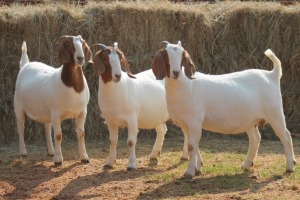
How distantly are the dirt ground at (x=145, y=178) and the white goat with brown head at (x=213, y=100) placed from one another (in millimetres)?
503

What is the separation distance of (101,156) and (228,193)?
423cm

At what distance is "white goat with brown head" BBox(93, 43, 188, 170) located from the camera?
10789 millimetres

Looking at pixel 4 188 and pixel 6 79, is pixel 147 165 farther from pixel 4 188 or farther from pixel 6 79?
pixel 6 79

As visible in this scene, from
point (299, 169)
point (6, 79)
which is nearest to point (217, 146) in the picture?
point (299, 169)

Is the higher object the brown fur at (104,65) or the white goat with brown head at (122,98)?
the brown fur at (104,65)

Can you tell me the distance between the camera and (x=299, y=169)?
10570 millimetres

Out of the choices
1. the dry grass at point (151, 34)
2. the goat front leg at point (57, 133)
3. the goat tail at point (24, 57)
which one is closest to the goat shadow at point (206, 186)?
the goat front leg at point (57, 133)

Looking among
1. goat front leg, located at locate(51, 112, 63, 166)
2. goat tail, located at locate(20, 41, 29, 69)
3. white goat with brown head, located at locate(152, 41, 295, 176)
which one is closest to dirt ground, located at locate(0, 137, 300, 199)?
goat front leg, located at locate(51, 112, 63, 166)

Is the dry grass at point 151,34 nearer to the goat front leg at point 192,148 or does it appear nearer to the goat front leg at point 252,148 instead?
the goat front leg at point 252,148

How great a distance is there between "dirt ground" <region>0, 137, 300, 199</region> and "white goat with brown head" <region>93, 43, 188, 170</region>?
1.87ft

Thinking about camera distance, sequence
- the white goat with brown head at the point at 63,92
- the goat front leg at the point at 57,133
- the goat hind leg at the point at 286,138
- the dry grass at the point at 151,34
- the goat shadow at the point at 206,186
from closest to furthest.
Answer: the goat shadow at the point at 206,186 → the goat hind leg at the point at 286,138 → the white goat with brown head at the point at 63,92 → the goat front leg at the point at 57,133 → the dry grass at the point at 151,34

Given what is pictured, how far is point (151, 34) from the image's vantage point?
15.4m

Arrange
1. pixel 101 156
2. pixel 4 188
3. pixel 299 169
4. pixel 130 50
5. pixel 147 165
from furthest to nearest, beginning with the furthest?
1. pixel 130 50
2. pixel 101 156
3. pixel 147 165
4. pixel 299 169
5. pixel 4 188

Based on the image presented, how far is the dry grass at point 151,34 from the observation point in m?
14.8
